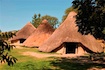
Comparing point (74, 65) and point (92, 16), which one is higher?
point (92, 16)

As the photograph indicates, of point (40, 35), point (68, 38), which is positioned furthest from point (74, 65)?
point (40, 35)

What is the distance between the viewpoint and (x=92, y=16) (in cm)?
1817

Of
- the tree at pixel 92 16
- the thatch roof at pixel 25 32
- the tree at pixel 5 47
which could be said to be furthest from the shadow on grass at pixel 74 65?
the thatch roof at pixel 25 32

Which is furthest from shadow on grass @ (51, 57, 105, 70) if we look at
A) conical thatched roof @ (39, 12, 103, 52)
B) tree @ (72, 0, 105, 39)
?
conical thatched roof @ (39, 12, 103, 52)

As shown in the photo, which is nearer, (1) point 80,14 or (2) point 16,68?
(2) point 16,68

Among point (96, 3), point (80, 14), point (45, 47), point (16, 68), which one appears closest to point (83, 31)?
point (80, 14)

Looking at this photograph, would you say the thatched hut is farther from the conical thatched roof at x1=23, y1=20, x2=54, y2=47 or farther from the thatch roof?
the conical thatched roof at x1=23, y1=20, x2=54, y2=47

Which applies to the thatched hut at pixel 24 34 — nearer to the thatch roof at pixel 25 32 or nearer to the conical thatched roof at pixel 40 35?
the thatch roof at pixel 25 32

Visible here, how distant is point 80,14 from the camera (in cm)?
1953

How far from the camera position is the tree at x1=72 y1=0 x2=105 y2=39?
18.1 metres

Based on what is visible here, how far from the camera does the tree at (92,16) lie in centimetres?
1809

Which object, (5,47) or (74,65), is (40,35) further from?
(5,47)

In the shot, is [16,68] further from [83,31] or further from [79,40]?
[79,40]

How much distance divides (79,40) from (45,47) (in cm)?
526
